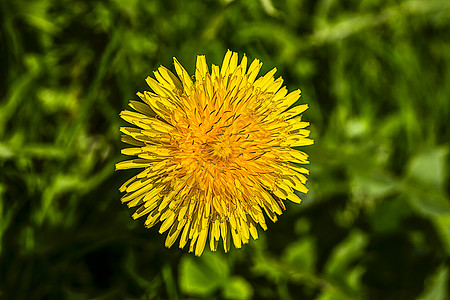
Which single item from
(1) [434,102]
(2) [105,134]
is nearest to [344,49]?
(1) [434,102]

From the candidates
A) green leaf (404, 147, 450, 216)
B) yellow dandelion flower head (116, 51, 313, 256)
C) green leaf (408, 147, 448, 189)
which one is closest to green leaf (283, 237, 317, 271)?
green leaf (404, 147, 450, 216)

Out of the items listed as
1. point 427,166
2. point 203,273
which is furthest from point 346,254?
point 203,273

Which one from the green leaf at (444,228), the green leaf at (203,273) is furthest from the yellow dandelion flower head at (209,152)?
the green leaf at (444,228)

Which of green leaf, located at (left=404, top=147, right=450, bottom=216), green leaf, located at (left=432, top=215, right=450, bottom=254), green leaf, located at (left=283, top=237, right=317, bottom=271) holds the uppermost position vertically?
green leaf, located at (left=404, top=147, right=450, bottom=216)

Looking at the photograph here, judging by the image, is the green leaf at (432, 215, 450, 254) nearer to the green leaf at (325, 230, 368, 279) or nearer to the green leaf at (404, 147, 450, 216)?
the green leaf at (404, 147, 450, 216)

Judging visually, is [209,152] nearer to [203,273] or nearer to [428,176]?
[203,273]

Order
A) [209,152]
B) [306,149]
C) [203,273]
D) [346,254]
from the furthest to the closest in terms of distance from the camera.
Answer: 1. [346,254]
2. [306,149]
3. [203,273]
4. [209,152]

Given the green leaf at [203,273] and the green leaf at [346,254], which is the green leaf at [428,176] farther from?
the green leaf at [203,273]
